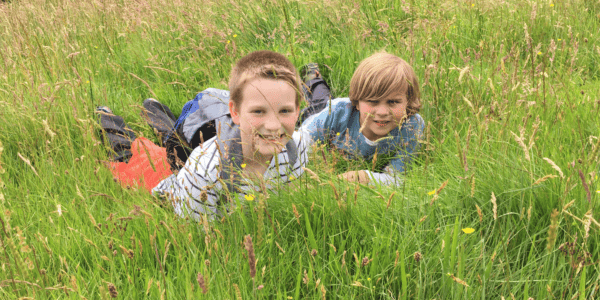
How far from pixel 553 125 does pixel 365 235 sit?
1.09 m

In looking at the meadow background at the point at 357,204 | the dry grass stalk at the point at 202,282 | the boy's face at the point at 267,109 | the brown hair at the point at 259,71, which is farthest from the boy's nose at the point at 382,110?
the dry grass stalk at the point at 202,282

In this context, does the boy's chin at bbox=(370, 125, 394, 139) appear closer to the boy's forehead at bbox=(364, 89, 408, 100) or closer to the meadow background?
the boy's forehead at bbox=(364, 89, 408, 100)

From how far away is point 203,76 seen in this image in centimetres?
403

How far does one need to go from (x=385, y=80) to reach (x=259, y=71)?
2.83ft

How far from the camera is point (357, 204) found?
1692mm

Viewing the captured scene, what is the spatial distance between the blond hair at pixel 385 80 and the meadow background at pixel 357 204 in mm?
136

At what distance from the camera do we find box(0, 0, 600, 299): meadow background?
4.30ft

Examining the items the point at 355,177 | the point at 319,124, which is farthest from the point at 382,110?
the point at 355,177

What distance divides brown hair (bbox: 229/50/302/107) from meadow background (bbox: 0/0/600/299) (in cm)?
32

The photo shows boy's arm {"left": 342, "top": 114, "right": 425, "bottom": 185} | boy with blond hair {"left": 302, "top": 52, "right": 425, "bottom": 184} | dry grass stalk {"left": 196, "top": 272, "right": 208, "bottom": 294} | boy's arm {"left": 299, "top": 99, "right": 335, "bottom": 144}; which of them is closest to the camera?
dry grass stalk {"left": 196, "top": 272, "right": 208, "bottom": 294}

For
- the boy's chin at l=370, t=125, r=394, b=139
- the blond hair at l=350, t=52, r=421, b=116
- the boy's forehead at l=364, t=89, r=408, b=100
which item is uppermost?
the blond hair at l=350, t=52, r=421, b=116

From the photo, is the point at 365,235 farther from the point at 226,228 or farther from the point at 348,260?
the point at 226,228

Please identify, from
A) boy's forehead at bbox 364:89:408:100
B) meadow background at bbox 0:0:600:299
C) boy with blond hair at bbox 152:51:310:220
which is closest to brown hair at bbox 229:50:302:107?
boy with blond hair at bbox 152:51:310:220

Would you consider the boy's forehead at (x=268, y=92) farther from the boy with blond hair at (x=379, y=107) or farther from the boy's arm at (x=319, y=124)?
the boy's arm at (x=319, y=124)
